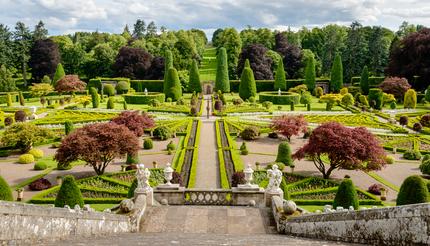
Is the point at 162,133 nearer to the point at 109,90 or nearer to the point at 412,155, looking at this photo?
the point at 412,155

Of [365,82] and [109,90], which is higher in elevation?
[365,82]

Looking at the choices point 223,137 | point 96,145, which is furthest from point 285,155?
point 96,145

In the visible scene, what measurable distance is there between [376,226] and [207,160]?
76.0 ft

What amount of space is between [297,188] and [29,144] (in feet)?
72.1

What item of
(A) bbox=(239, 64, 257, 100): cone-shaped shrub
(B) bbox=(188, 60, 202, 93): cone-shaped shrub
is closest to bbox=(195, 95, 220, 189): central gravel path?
(A) bbox=(239, 64, 257, 100): cone-shaped shrub

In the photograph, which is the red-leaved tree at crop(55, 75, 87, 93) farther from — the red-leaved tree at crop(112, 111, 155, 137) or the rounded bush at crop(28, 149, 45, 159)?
the rounded bush at crop(28, 149, 45, 159)

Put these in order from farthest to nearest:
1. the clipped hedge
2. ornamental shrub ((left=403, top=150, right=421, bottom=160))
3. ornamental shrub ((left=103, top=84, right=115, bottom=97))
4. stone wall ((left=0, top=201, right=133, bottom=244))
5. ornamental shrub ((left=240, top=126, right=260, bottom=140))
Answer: ornamental shrub ((left=103, top=84, right=115, bottom=97)), the clipped hedge, ornamental shrub ((left=240, top=126, right=260, bottom=140)), ornamental shrub ((left=403, top=150, right=421, bottom=160)), stone wall ((left=0, top=201, right=133, bottom=244))

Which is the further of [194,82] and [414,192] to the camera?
[194,82]

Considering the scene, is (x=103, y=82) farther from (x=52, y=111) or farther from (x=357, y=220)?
(x=357, y=220)

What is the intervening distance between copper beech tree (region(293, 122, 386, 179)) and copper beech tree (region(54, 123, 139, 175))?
36.7ft

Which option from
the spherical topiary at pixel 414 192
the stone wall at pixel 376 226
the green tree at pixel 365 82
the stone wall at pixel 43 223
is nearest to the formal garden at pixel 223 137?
the spherical topiary at pixel 414 192

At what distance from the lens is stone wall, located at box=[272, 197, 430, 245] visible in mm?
6625

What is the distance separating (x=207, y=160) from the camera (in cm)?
3078

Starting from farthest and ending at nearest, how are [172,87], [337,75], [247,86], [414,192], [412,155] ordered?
[337,75], [172,87], [247,86], [412,155], [414,192]
